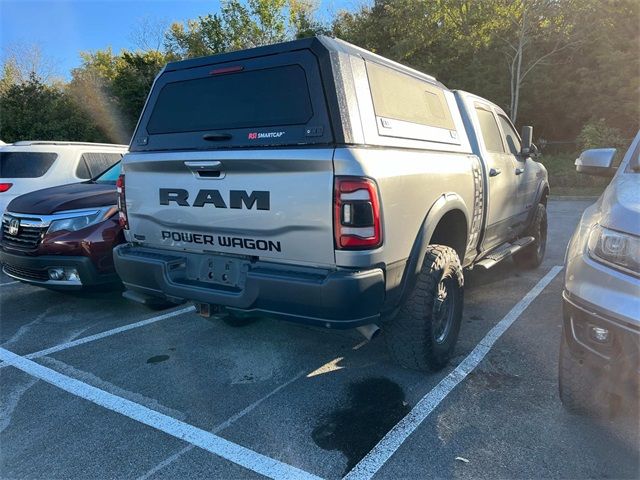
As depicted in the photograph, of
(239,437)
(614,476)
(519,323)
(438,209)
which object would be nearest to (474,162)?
(438,209)

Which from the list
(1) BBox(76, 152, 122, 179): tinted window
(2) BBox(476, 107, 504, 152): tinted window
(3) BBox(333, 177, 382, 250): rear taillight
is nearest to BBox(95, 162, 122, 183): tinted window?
(1) BBox(76, 152, 122, 179): tinted window

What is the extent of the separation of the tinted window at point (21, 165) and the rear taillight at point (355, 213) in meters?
5.45

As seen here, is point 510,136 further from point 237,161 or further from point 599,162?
point 237,161

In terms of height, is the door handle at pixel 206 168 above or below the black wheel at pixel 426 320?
above

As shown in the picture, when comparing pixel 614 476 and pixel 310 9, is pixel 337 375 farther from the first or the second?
pixel 310 9

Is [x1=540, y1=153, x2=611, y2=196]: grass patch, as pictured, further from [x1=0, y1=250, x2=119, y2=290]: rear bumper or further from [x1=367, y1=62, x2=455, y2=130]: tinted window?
[x1=0, y1=250, x2=119, y2=290]: rear bumper

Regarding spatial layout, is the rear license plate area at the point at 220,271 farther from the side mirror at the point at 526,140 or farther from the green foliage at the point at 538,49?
the green foliage at the point at 538,49

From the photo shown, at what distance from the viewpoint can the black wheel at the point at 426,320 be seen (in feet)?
9.82

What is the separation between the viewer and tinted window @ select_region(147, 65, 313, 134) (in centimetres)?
271

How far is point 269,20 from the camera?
85.6ft

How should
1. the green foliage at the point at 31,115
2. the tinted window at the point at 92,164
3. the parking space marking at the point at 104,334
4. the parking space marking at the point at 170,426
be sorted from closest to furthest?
the parking space marking at the point at 170,426 → the parking space marking at the point at 104,334 → the tinted window at the point at 92,164 → the green foliage at the point at 31,115

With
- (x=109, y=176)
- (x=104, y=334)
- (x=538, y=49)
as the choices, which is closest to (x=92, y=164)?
(x=109, y=176)

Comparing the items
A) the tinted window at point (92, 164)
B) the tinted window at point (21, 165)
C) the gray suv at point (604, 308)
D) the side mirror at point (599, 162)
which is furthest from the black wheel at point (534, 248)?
the tinted window at point (21, 165)

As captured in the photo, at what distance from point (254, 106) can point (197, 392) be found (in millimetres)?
1906
